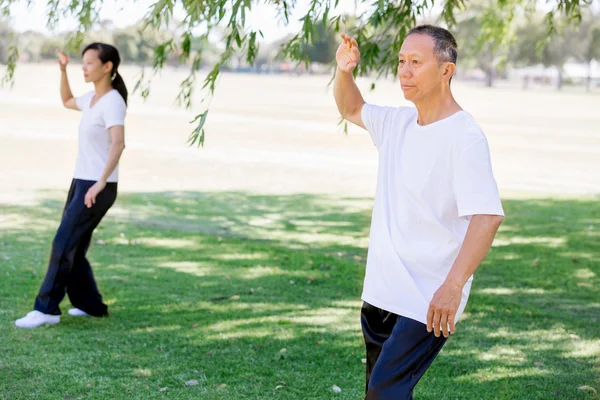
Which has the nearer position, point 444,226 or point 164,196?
point 444,226

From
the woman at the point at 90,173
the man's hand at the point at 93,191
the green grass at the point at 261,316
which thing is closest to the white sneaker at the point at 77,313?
the green grass at the point at 261,316

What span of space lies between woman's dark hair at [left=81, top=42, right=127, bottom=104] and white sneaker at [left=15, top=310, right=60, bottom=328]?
163 cm

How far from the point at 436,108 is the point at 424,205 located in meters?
0.36

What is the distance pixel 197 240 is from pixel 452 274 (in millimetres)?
7410

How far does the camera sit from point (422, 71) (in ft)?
10.6

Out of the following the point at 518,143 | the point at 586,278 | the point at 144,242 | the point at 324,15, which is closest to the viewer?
the point at 324,15

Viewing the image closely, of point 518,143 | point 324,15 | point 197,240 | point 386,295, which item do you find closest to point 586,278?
point 197,240

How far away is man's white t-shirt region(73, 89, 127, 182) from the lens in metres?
6.07

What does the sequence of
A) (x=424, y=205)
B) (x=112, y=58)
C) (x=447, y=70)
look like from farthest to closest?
1. (x=112, y=58)
2. (x=447, y=70)
3. (x=424, y=205)

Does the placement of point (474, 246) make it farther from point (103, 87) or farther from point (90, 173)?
point (103, 87)

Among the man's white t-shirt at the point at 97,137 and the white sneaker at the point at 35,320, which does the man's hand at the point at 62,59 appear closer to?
the man's white t-shirt at the point at 97,137

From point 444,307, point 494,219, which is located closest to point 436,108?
point 494,219

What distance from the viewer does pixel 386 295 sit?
3.24m

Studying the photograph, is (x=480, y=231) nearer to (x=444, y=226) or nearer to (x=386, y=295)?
(x=444, y=226)
